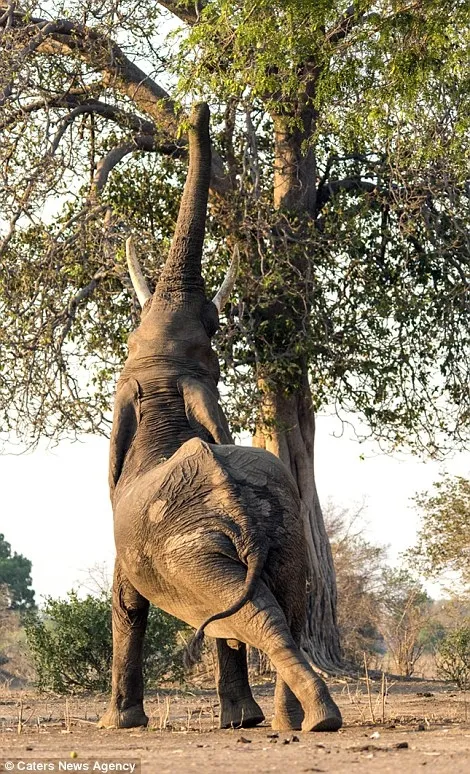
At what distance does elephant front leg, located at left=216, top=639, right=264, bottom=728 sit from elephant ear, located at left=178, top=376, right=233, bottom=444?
1.23m

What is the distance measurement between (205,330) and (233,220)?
22.8ft

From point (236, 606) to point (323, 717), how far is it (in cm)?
69

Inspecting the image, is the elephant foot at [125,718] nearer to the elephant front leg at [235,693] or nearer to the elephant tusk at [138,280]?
the elephant front leg at [235,693]

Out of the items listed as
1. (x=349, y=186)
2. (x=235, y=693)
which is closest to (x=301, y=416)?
(x=349, y=186)

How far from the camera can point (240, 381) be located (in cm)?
1511

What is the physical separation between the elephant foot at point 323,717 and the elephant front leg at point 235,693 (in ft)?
4.13

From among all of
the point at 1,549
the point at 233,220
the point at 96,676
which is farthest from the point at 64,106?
the point at 1,549

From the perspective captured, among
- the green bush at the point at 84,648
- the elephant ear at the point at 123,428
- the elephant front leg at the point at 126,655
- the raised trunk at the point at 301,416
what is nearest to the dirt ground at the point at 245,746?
the elephant front leg at the point at 126,655

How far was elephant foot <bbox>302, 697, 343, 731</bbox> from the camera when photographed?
6.48 m

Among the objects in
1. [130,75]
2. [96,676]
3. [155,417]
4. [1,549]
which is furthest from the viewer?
[1,549]

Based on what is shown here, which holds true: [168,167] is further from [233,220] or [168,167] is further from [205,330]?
[205,330]

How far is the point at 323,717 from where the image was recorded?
648cm

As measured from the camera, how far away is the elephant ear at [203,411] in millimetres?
7977

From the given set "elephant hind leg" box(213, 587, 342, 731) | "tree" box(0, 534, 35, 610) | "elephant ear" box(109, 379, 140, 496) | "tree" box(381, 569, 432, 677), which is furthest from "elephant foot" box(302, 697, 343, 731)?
"tree" box(0, 534, 35, 610)
